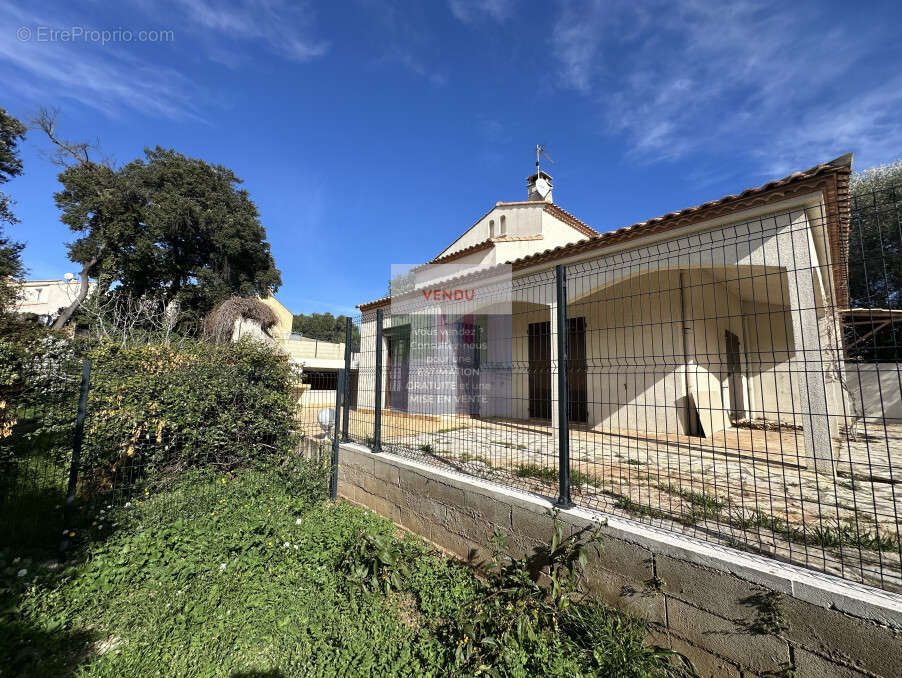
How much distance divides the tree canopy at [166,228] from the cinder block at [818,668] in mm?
21813

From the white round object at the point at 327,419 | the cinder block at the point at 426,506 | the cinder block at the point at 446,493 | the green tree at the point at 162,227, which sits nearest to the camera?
the cinder block at the point at 446,493

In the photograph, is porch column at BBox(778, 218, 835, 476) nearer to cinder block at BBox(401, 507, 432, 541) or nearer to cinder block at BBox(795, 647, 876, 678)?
cinder block at BBox(795, 647, 876, 678)

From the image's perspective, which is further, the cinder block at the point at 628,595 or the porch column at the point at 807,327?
the porch column at the point at 807,327

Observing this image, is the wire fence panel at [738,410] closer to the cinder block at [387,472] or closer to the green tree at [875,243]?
the green tree at [875,243]

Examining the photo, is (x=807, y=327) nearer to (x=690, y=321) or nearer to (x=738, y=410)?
(x=690, y=321)

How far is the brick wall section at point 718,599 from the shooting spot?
1438mm

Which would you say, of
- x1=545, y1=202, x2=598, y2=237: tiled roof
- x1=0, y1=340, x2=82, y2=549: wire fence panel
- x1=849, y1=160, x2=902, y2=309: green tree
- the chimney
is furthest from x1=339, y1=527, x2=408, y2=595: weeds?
the chimney

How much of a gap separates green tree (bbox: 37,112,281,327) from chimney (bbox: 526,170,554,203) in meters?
15.4

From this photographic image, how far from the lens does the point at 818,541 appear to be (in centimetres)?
205

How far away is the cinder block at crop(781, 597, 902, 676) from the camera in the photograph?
4.53ft

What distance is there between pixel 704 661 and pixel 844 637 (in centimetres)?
65

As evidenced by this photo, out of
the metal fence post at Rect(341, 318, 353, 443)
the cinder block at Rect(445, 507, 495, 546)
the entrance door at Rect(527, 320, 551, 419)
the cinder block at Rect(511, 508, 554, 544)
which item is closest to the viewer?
the cinder block at Rect(511, 508, 554, 544)

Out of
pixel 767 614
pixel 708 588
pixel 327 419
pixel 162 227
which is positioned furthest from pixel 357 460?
pixel 162 227

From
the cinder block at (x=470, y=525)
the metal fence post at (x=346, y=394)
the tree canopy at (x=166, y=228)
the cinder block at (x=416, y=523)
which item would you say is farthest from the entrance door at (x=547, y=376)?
the tree canopy at (x=166, y=228)
